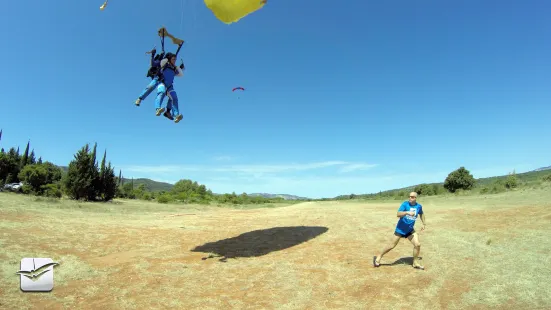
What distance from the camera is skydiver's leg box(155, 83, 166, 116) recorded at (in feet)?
35.7

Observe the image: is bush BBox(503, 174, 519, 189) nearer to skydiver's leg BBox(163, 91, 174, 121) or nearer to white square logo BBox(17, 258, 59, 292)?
skydiver's leg BBox(163, 91, 174, 121)

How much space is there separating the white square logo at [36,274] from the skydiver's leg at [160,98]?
18.1ft

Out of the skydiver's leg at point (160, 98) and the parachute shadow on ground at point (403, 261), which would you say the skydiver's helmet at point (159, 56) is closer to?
the skydiver's leg at point (160, 98)

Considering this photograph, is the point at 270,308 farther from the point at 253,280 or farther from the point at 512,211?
the point at 512,211

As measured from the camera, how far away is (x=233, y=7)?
30.3 ft

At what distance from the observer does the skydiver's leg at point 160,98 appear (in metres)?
10.9

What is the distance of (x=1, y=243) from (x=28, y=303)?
14.6ft

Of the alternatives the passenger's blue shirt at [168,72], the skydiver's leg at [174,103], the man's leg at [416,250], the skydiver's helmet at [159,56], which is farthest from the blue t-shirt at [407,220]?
the skydiver's helmet at [159,56]

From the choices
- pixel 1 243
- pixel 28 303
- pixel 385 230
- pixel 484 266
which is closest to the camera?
pixel 28 303

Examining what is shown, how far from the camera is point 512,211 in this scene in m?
16.3

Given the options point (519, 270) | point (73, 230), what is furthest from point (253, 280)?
point (73, 230)

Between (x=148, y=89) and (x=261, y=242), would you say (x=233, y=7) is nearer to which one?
(x=148, y=89)

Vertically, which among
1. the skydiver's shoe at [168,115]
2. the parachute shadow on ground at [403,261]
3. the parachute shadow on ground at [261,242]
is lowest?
the parachute shadow on ground at [403,261]

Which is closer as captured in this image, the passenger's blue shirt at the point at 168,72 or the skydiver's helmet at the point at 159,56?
the passenger's blue shirt at the point at 168,72
